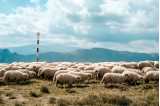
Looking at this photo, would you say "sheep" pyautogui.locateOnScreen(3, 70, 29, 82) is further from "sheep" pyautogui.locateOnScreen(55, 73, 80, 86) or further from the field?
"sheep" pyautogui.locateOnScreen(55, 73, 80, 86)

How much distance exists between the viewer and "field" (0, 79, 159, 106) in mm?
20016

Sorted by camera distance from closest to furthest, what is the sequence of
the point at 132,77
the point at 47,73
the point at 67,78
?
the point at 67,78
the point at 132,77
the point at 47,73

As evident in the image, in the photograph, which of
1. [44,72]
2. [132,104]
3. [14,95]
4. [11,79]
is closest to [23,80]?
[11,79]

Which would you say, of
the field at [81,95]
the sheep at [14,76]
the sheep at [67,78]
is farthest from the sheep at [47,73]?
Answer: the sheep at [67,78]

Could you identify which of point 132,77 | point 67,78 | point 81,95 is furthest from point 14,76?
point 81,95

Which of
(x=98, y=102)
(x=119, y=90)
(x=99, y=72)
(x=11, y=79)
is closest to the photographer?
(x=98, y=102)

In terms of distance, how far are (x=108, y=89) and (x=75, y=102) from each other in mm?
7330

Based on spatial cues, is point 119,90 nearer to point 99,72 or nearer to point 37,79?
point 99,72

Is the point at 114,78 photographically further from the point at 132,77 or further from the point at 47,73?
the point at 47,73

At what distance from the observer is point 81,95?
24031 mm

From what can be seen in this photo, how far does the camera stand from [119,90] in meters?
26.3

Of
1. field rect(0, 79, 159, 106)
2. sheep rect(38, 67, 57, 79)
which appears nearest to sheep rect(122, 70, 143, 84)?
field rect(0, 79, 159, 106)

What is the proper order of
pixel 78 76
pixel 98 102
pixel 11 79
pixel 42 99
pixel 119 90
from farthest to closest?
pixel 11 79
pixel 78 76
pixel 119 90
pixel 42 99
pixel 98 102

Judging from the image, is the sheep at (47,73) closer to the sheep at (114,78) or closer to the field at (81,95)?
the field at (81,95)
